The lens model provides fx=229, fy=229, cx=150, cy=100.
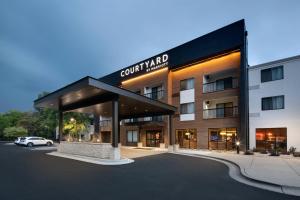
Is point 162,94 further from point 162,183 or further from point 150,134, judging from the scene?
point 162,183

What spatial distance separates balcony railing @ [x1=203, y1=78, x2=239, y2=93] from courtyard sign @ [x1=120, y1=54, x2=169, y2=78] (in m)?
6.61

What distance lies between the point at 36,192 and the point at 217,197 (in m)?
6.30

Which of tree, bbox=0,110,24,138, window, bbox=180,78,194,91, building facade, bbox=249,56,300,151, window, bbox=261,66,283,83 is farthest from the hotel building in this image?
tree, bbox=0,110,24,138

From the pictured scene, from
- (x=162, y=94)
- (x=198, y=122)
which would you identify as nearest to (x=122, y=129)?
(x=162, y=94)

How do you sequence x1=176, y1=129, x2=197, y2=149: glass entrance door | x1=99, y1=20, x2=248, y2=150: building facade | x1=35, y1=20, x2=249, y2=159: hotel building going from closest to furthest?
x1=35, y1=20, x2=249, y2=159: hotel building
x1=99, y1=20, x2=248, y2=150: building facade
x1=176, y1=129, x2=197, y2=149: glass entrance door

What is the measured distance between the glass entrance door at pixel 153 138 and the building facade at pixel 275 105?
41.2 ft

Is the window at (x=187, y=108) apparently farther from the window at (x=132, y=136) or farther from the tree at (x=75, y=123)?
the tree at (x=75, y=123)

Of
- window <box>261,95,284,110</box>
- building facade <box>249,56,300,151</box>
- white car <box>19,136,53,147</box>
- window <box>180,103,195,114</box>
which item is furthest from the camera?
white car <box>19,136,53,147</box>

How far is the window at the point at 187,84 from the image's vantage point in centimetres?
2870

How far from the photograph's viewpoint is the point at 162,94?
31.7 meters

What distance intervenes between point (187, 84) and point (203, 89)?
103 inches

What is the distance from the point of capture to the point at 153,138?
32844 mm

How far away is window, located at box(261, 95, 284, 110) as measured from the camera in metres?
21.6

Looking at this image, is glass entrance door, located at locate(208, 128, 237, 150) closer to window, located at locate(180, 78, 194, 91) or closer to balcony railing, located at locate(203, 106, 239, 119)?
balcony railing, located at locate(203, 106, 239, 119)
